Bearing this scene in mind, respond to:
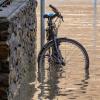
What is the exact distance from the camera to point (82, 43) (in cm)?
1456

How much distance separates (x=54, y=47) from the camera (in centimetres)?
1073

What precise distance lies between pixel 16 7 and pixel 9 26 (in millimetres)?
1501

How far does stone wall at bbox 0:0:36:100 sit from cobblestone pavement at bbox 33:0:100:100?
0.34m

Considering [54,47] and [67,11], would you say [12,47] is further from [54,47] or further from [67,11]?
[67,11]

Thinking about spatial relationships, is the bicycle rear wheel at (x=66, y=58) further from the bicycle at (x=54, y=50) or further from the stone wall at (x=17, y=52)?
the stone wall at (x=17, y=52)

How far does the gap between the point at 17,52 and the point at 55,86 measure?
1.30 meters

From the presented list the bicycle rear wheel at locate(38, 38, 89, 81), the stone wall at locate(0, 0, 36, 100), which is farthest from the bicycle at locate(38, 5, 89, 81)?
the stone wall at locate(0, 0, 36, 100)

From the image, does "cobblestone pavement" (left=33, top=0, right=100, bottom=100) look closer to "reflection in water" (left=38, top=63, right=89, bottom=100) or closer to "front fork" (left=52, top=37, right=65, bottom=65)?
"reflection in water" (left=38, top=63, right=89, bottom=100)

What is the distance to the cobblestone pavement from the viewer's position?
9.21 meters

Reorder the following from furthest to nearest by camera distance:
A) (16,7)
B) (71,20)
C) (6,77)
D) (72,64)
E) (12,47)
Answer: (71,20) → (72,64) → (16,7) → (12,47) → (6,77)

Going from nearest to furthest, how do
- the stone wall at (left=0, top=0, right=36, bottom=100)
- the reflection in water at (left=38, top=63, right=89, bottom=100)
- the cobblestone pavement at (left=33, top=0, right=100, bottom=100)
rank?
the stone wall at (left=0, top=0, right=36, bottom=100)
the reflection in water at (left=38, top=63, right=89, bottom=100)
the cobblestone pavement at (left=33, top=0, right=100, bottom=100)

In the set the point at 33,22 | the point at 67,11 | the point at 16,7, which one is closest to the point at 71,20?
the point at 67,11

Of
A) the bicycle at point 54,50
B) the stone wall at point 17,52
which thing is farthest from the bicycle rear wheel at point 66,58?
the stone wall at point 17,52

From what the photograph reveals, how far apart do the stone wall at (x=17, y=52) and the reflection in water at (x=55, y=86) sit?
221mm
